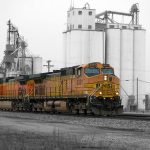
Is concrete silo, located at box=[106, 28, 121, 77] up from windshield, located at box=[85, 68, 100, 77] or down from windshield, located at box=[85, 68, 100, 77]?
up

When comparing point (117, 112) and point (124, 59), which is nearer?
point (117, 112)

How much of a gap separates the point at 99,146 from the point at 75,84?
1995 centimetres

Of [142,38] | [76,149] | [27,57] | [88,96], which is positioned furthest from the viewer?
[27,57]

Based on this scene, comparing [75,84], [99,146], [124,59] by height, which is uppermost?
[124,59]

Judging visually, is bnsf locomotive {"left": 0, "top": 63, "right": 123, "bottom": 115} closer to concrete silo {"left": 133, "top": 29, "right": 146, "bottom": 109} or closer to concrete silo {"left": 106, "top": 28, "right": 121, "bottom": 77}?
concrete silo {"left": 106, "top": 28, "right": 121, "bottom": 77}

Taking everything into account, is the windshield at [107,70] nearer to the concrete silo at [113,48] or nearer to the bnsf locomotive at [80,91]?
the bnsf locomotive at [80,91]

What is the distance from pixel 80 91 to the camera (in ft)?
106

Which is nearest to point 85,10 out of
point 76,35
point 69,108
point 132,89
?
point 76,35

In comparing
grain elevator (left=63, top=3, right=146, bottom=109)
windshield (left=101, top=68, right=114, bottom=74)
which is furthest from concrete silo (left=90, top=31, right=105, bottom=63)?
windshield (left=101, top=68, right=114, bottom=74)

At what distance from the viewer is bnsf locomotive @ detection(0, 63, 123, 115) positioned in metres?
31.5

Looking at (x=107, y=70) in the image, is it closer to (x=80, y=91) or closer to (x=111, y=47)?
(x=80, y=91)

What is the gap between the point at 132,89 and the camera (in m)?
92.8

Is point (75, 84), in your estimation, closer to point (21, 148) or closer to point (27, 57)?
point (21, 148)

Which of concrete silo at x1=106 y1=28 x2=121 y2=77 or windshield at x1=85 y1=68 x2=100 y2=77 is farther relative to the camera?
concrete silo at x1=106 y1=28 x2=121 y2=77
